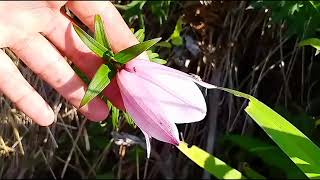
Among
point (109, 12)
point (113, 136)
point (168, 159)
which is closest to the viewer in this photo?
point (109, 12)

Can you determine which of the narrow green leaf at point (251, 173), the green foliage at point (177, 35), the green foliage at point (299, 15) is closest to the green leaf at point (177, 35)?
the green foliage at point (177, 35)

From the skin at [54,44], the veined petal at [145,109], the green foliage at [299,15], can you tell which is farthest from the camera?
the green foliage at [299,15]

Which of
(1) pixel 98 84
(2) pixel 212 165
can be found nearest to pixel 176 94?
(1) pixel 98 84

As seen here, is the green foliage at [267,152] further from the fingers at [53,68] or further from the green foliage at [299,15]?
the fingers at [53,68]

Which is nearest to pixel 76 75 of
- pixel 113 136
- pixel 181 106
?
pixel 181 106

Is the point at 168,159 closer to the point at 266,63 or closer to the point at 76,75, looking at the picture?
the point at 266,63

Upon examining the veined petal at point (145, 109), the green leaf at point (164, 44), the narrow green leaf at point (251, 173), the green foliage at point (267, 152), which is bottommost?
the narrow green leaf at point (251, 173)

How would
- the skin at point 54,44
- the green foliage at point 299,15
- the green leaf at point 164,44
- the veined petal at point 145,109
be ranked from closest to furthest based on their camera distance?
the veined petal at point 145,109
the skin at point 54,44
the green foliage at point 299,15
the green leaf at point 164,44
